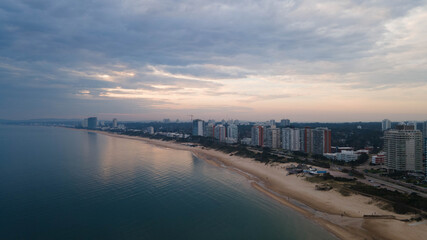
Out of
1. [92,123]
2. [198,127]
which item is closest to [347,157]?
[198,127]

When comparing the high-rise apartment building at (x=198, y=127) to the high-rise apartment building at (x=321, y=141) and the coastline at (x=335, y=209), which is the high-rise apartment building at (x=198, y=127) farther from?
the coastline at (x=335, y=209)

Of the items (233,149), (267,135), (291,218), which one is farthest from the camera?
(267,135)

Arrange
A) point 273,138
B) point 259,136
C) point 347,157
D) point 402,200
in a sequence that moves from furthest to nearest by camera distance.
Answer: point 259,136, point 273,138, point 347,157, point 402,200

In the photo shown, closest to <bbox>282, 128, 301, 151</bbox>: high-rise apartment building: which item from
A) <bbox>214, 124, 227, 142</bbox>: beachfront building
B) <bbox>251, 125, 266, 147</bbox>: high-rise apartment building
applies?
<bbox>251, 125, 266, 147</bbox>: high-rise apartment building

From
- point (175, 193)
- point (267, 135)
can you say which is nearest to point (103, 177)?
point (175, 193)

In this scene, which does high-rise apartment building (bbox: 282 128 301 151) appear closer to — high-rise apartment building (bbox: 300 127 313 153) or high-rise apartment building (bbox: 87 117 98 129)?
high-rise apartment building (bbox: 300 127 313 153)

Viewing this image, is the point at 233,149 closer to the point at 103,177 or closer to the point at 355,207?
the point at 103,177

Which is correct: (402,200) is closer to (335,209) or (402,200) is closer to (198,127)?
(335,209)
